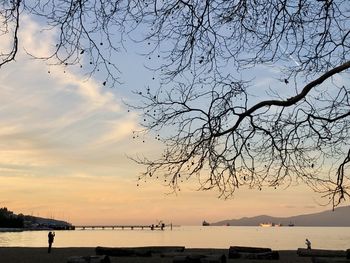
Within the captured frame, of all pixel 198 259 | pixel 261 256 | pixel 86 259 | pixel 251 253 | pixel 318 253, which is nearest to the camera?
pixel 86 259

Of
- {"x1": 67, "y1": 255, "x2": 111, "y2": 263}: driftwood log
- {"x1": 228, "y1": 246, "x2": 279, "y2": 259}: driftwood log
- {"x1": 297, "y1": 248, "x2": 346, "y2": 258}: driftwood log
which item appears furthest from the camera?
{"x1": 297, "y1": 248, "x2": 346, "y2": 258}: driftwood log

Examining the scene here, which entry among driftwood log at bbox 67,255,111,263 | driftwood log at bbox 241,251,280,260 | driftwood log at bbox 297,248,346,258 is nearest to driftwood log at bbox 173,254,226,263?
driftwood log at bbox 67,255,111,263

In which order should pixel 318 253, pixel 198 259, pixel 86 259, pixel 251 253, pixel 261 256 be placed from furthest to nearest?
pixel 318 253
pixel 251 253
pixel 261 256
pixel 198 259
pixel 86 259

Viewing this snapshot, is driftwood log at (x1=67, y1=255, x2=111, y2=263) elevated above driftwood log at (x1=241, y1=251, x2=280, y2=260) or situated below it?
above

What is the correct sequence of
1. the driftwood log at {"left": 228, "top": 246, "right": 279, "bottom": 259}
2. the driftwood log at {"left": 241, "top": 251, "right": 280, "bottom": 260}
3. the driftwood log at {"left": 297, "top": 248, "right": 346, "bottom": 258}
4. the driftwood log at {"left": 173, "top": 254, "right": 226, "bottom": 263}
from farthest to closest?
1. the driftwood log at {"left": 297, "top": 248, "right": 346, "bottom": 258}
2. the driftwood log at {"left": 228, "top": 246, "right": 279, "bottom": 259}
3. the driftwood log at {"left": 241, "top": 251, "right": 280, "bottom": 260}
4. the driftwood log at {"left": 173, "top": 254, "right": 226, "bottom": 263}

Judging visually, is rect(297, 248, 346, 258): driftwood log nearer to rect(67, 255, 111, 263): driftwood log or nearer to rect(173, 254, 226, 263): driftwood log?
rect(173, 254, 226, 263): driftwood log

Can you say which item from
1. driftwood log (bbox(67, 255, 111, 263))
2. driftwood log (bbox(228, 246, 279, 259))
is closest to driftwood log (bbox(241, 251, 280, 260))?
driftwood log (bbox(228, 246, 279, 259))

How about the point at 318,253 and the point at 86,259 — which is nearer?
the point at 86,259

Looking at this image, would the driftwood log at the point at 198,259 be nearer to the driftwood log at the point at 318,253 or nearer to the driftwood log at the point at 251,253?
the driftwood log at the point at 251,253

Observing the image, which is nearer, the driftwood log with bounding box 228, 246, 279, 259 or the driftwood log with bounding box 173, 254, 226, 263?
the driftwood log with bounding box 173, 254, 226, 263

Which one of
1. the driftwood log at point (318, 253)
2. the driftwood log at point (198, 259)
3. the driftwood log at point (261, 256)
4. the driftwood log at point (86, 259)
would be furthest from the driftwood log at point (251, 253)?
the driftwood log at point (86, 259)

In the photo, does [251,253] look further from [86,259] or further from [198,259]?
[86,259]

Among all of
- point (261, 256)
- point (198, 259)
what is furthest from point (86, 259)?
point (261, 256)

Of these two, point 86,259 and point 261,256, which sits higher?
point 86,259
